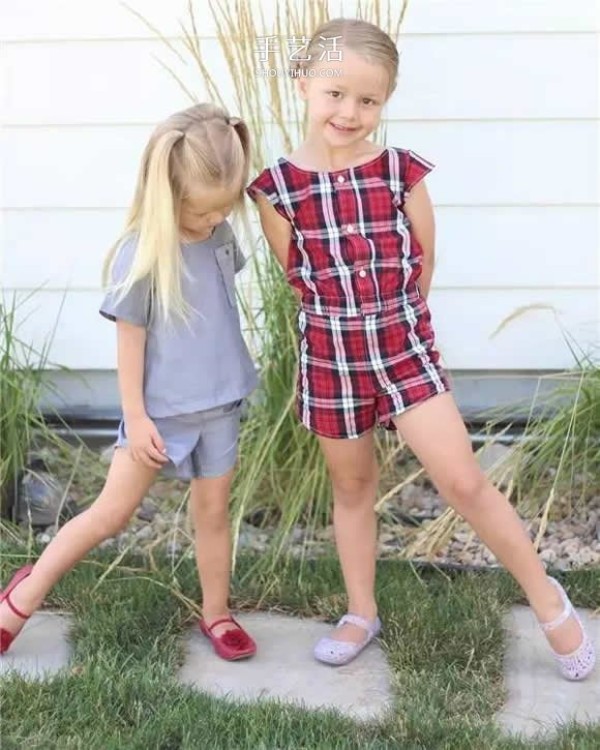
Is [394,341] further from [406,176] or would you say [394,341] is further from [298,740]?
[298,740]

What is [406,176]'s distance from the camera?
2643 mm

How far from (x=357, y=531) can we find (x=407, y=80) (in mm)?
1683

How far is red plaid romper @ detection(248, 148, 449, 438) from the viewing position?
2619mm

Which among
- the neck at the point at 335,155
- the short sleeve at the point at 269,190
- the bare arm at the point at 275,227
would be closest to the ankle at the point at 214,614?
the bare arm at the point at 275,227

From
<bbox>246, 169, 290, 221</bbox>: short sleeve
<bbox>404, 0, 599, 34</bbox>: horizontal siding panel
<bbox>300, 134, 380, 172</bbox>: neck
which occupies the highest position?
<bbox>404, 0, 599, 34</bbox>: horizontal siding panel

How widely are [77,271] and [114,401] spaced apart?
1.56 ft

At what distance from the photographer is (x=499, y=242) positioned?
404 cm

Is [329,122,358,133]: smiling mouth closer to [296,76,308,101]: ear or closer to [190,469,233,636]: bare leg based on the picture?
[296,76,308,101]: ear

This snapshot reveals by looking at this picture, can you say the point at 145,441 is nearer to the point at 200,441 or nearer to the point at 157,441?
the point at 157,441

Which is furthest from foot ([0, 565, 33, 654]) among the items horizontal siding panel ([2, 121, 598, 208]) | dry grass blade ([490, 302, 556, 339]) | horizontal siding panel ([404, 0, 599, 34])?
horizontal siding panel ([404, 0, 599, 34])

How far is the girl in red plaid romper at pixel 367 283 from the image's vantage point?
2.59 m

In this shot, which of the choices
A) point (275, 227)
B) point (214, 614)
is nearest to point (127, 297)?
point (275, 227)

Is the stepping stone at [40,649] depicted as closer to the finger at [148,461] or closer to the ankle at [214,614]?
the ankle at [214,614]

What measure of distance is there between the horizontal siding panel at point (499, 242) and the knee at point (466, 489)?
1.48m
